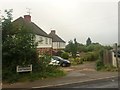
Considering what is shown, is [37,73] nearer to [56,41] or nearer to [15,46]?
[15,46]

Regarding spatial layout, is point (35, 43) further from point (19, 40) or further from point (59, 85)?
point (59, 85)

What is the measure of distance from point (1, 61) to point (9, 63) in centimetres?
56

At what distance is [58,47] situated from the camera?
226 feet

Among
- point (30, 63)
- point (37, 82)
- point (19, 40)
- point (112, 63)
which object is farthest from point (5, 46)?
point (112, 63)

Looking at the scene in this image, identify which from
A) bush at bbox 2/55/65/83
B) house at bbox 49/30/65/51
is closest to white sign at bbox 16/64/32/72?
bush at bbox 2/55/65/83

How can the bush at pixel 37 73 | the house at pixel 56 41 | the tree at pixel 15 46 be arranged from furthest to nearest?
the house at pixel 56 41
the tree at pixel 15 46
the bush at pixel 37 73

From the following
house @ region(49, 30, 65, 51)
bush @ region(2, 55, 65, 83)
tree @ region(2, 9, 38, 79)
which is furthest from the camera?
house @ region(49, 30, 65, 51)

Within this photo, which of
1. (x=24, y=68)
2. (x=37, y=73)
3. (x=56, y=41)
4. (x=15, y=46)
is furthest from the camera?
(x=56, y=41)

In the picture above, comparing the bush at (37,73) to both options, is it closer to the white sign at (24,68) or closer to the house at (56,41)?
the white sign at (24,68)

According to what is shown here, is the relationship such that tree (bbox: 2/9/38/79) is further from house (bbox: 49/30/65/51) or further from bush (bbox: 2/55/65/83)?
house (bbox: 49/30/65/51)

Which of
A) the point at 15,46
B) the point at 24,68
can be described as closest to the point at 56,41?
the point at 24,68

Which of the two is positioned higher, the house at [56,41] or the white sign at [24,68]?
the house at [56,41]

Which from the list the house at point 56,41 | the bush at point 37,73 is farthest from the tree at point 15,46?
the house at point 56,41

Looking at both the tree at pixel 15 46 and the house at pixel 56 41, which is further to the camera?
the house at pixel 56 41
